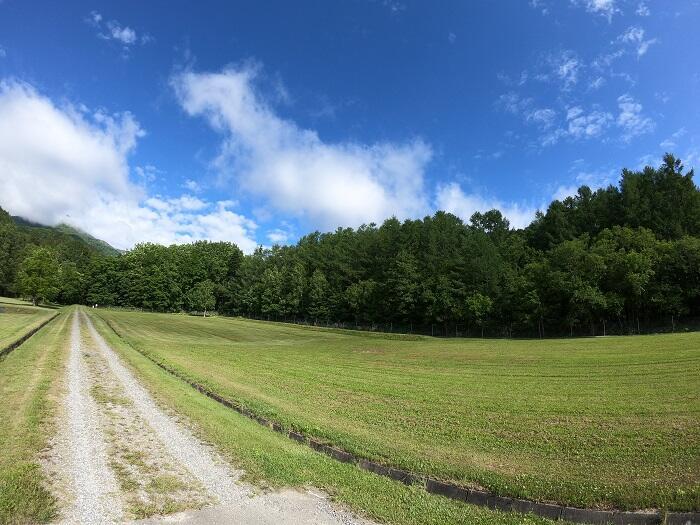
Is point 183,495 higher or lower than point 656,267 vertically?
lower

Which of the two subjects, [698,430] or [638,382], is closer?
[698,430]

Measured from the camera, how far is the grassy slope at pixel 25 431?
6.28 meters

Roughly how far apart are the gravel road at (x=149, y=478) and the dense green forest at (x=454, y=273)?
62.9m

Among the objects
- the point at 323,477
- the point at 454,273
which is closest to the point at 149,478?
the point at 323,477

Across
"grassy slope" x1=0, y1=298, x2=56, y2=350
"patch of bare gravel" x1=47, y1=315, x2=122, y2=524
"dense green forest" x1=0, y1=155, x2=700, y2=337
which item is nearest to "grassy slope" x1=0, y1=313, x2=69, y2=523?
"patch of bare gravel" x1=47, y1=315, x2=122, y2=524

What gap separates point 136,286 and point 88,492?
12757 centimetres

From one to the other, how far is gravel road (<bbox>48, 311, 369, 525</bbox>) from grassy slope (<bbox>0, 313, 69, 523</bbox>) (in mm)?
308

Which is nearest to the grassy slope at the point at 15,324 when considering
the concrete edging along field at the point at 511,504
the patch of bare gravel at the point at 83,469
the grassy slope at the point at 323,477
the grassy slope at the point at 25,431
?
the grassy slope at the point at 25,431

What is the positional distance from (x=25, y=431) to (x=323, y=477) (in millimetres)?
7054

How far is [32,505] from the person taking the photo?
6.29 metres

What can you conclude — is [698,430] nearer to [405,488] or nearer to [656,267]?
[405,488]

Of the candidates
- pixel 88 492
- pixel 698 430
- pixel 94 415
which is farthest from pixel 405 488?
pixel 94 415

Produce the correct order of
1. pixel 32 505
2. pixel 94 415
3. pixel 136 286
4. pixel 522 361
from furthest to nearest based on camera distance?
1. pixel 136 286
2. pixel 522 361
3. pixel 94 415
4. pixel 32 505

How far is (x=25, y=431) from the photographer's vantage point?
978 centimetres
